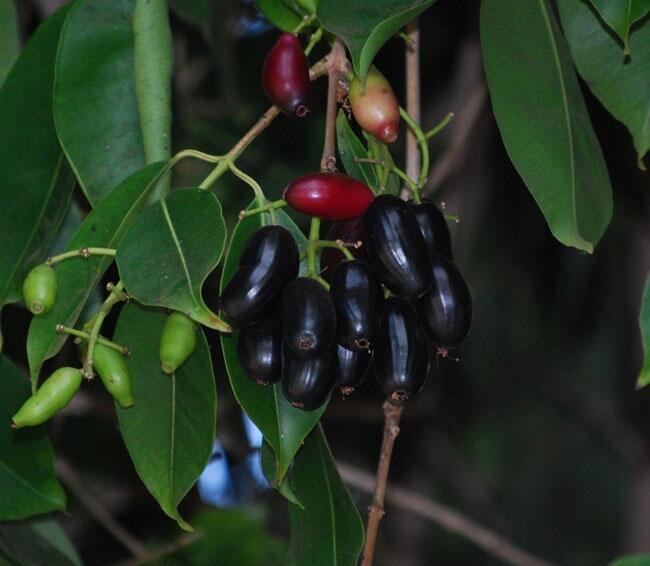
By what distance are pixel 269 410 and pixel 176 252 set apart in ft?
0.71

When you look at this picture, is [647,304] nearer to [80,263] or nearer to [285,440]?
[285,440]

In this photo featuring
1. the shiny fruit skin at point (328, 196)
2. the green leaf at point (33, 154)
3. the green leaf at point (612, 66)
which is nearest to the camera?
the shiny fruit skin at point (328, 196)

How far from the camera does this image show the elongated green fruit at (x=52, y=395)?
1375 millimetres

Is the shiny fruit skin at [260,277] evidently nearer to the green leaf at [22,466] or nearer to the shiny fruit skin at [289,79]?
the shiny fruit skin at [289,79]

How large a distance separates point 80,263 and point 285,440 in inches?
11.7

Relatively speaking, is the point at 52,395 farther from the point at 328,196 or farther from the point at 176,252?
the point at 328,196

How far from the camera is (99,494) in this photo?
299 cm

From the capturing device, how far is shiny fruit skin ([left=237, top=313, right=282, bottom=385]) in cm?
132

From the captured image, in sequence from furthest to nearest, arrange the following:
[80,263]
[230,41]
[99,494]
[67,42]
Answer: [99,494] < [230,41] < [67,42] < [80,263]

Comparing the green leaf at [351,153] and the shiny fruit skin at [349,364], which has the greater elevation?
the green leaf at [351,153]

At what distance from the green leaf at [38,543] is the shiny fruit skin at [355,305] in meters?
0.75

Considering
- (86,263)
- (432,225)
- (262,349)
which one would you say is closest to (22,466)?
(86,263)

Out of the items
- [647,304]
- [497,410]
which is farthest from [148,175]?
[497,410]

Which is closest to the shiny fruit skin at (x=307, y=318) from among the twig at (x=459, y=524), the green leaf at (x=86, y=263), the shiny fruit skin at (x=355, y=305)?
the shiny fruit skin at (x=355, y=305)
